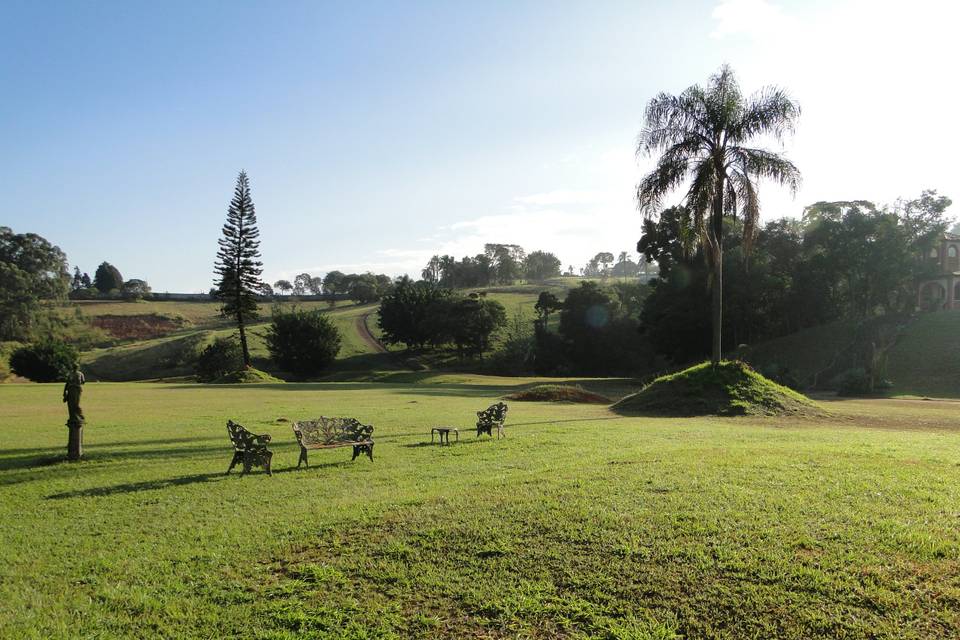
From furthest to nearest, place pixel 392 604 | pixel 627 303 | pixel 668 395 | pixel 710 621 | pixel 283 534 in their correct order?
pixel 627 303 < pixel 668 395 < pixel 283 534 < pixel 392 604 < pixel 710 621

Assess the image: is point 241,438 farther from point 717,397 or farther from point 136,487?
point 717,397

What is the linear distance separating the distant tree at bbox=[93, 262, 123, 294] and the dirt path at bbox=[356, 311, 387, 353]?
60.1m

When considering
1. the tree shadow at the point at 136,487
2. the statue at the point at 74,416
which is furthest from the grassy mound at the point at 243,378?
the tree shadow at the point at 136,487

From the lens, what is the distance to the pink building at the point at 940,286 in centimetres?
5031

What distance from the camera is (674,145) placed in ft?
75.2

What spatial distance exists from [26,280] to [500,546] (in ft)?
282

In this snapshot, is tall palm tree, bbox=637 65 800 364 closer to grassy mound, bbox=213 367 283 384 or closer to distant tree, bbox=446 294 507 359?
grassy mound, bbox=213 367 283 384

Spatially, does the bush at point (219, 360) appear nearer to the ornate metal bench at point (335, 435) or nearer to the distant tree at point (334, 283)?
the ornate metal bench at point (335, 435)

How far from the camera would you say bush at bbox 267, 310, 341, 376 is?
211 ft

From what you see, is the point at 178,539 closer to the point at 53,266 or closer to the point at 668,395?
the point at 668,395

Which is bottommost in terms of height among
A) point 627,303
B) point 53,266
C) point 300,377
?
point 300,377

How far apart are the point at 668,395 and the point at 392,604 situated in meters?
19.1

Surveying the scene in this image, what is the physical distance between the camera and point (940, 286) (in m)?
51.8

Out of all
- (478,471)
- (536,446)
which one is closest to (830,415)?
(536,446)
